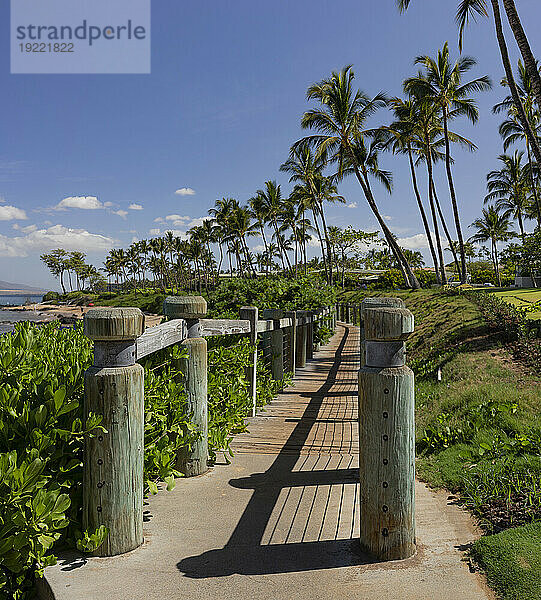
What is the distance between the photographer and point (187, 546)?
2887 millimetres

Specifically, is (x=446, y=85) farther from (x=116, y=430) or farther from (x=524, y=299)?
(x=116, y=430)

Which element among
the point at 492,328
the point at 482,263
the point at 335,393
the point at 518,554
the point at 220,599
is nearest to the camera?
the point at 220,599

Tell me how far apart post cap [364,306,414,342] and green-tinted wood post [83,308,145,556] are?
1237mm

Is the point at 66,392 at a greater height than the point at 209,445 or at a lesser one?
greater

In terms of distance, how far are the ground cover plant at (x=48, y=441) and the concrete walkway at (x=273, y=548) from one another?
22cm

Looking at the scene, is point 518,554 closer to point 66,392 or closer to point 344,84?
point 66,392

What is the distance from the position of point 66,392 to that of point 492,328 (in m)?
8.88

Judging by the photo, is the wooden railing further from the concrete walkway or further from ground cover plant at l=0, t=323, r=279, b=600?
the concrete walkway

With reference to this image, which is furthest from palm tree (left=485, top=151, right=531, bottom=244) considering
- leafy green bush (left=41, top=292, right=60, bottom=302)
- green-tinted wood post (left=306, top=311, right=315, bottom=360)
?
leafy green bush (left=41, top=292, right=60, bottom=302)

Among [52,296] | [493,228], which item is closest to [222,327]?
[493,228]

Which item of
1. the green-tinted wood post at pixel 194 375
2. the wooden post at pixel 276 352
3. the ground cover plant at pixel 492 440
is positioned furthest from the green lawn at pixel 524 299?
the green-tinted wood post at pixel 194 375

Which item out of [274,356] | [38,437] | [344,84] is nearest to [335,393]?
[274,356]

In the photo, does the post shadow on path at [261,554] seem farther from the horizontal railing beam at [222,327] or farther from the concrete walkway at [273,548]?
the horizontal railing beam at [222,327]

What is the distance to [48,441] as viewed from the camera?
2420 millimetres
